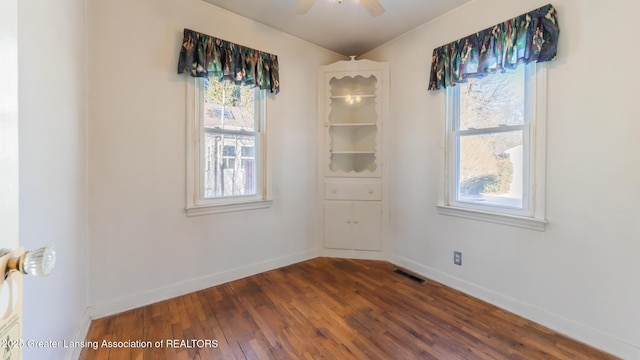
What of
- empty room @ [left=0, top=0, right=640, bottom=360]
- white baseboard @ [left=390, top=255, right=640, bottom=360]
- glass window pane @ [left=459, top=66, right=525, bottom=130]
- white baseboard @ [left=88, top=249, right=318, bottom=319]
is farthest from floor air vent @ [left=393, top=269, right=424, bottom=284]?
glass window pane @ [left=459, top=66, right=525, bottom=130]

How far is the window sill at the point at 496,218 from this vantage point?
198cm

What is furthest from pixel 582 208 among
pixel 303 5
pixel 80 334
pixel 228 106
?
pixel 80 334

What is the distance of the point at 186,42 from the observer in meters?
2.24

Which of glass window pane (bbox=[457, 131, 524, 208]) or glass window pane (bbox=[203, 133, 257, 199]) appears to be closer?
glass window pane (bbox=[457, 131, 524, 208])

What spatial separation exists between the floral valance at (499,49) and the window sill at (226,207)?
2.14 m

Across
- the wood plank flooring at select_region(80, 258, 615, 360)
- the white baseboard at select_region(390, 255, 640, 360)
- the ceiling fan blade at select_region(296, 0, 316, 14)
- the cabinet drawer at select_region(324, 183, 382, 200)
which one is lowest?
the wood plank flooring at select_region(80, 258, 615, 360)

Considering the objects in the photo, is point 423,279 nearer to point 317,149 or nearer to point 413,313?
point 413,313

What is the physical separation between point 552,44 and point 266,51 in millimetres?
2464

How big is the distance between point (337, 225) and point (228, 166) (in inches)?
58.7

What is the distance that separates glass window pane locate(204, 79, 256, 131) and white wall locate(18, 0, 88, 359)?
914 millimetres

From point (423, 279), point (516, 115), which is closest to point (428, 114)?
point (516, 115)

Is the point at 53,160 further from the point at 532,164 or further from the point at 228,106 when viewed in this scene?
the point at 532,164

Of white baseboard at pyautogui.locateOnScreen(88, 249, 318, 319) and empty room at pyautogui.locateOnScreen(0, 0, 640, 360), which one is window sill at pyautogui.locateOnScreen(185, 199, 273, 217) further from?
white baseboard at pyautogui.locateOnScreen(88, 249, 318, 319)

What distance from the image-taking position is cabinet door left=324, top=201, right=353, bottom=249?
10.7ft
